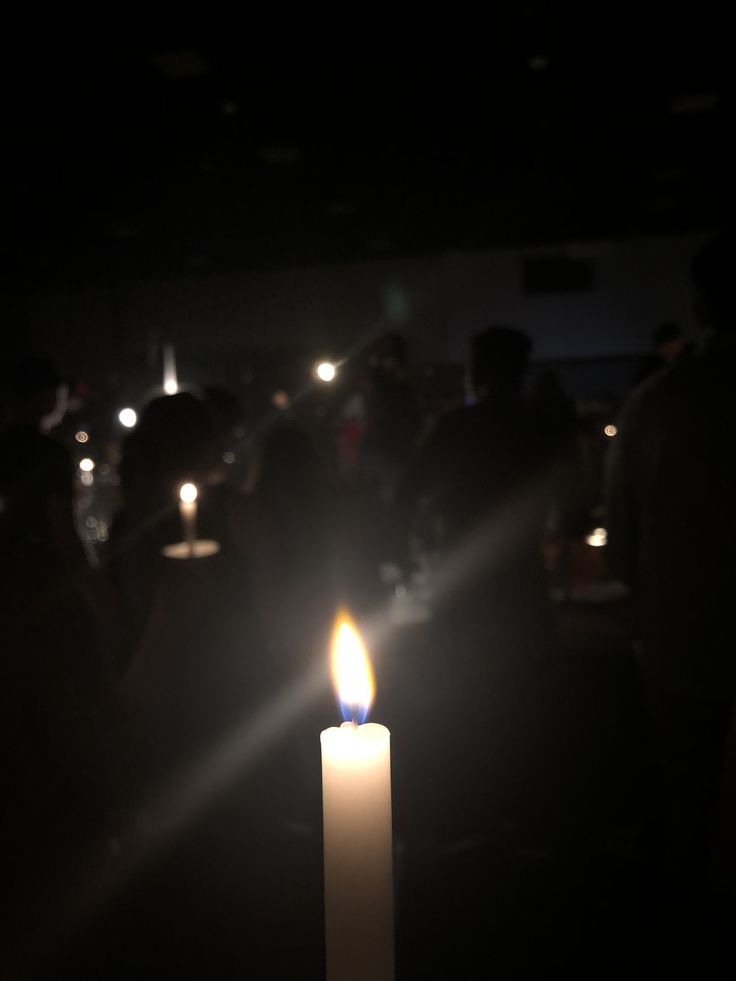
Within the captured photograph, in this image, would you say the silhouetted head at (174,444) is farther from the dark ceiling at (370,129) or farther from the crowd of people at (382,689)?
the dark ceiling at (370,129)

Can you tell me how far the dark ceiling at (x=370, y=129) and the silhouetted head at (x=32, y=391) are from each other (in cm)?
171

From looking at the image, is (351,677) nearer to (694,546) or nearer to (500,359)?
(694,546)

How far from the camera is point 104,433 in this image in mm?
9023

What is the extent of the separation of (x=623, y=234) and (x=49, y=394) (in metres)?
6.69

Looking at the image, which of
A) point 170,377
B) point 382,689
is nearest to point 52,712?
point 382,689

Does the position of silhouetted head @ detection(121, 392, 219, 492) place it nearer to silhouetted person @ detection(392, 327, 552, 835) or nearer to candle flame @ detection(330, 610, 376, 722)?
silhouetted person @ detection(392, 327, 552, 835)

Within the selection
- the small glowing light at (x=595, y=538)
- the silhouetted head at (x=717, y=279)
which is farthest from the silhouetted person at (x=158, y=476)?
the small glowing light at (x=595, y=538)

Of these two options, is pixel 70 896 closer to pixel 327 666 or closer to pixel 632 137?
pixel 327 666

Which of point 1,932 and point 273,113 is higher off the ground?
point 273,113

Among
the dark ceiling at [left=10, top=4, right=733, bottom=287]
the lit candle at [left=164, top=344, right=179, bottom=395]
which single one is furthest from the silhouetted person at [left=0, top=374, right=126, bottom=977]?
the dark ceiling at [left=10, top=4, right=733, bottom=287]

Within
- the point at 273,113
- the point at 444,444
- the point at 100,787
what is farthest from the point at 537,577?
the point at 273,113

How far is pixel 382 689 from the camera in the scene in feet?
8.75

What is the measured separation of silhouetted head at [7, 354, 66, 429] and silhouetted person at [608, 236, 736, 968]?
1.94 meters

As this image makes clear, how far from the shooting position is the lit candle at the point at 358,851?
15.6 inches
